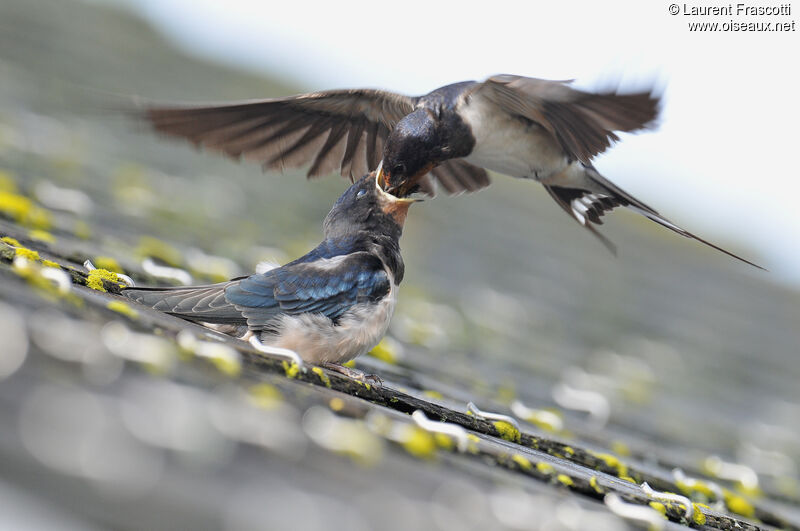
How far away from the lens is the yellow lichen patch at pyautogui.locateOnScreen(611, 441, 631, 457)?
3.73 meters

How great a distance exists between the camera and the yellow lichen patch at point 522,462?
2348mm

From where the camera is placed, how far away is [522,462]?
94.0 inches

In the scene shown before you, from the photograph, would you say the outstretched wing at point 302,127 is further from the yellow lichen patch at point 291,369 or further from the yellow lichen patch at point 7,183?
the yellow lichen patch at point 291,369

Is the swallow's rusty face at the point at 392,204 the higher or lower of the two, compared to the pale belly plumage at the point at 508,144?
lower

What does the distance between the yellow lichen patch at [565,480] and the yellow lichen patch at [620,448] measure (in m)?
1.37

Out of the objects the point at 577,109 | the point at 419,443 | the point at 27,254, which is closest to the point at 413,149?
the point at 577,109

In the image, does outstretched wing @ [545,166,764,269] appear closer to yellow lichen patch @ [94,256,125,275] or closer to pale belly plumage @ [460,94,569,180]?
pale belly plumage @ [460,94,569,180]

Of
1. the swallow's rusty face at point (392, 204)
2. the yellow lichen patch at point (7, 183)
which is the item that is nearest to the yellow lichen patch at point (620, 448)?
the swallow's rusty face at point (392, 204)

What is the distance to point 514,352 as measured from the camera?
18.1 ft

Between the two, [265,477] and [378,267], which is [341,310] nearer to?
[378,267]

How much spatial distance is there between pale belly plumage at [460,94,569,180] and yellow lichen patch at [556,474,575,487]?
187 centimetres

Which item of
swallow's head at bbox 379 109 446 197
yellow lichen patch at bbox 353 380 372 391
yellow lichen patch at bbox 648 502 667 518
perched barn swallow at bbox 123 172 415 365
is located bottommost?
yellow lichen patch at bbox 648 502 667 518

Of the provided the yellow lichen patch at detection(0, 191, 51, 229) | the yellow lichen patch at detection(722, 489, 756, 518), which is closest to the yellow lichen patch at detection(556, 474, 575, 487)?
the yellow lichen patch at detection(722, 489, 756, 518)

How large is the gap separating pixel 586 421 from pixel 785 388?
3.31 meters
